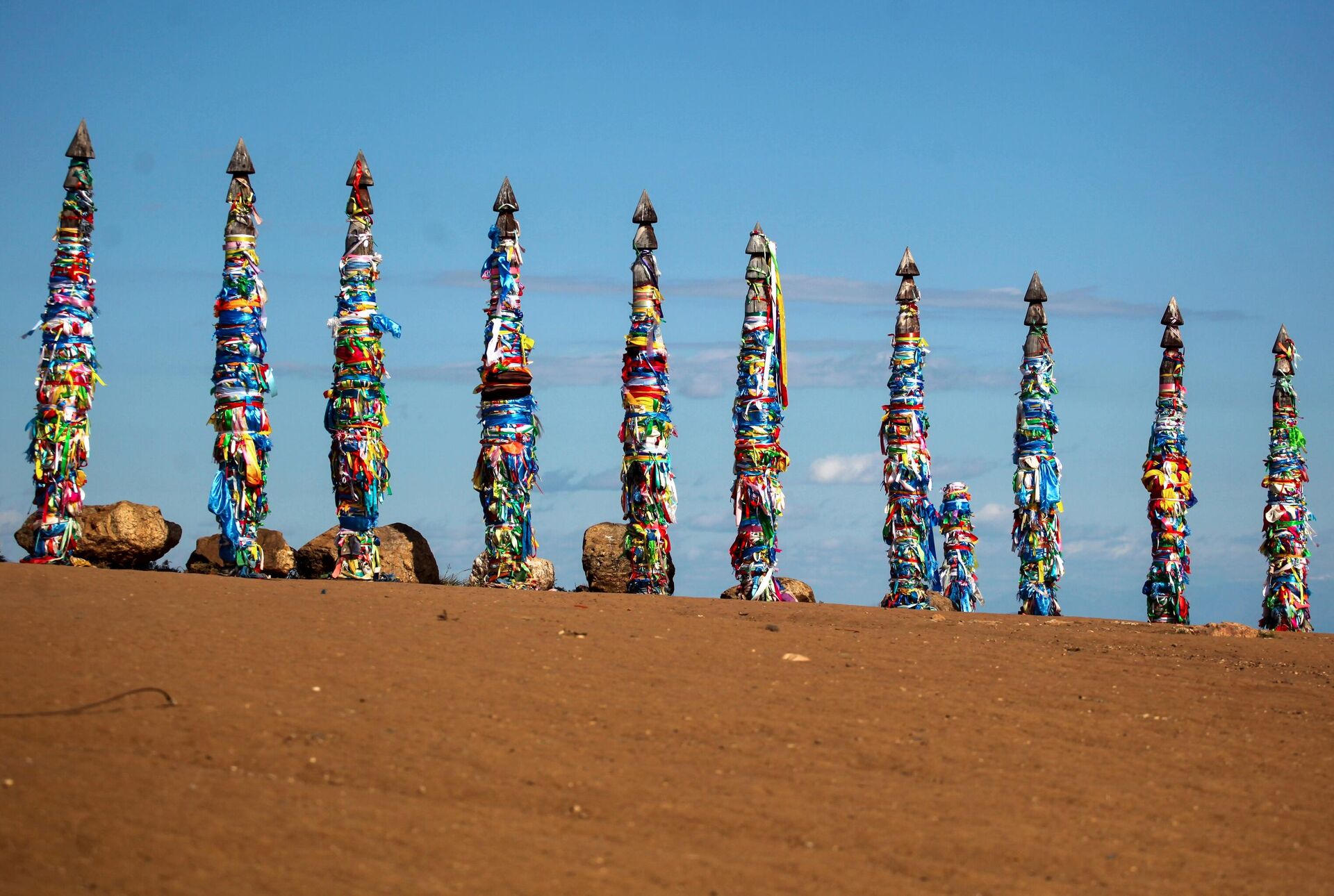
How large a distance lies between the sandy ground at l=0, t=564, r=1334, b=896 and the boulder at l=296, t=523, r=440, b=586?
5203 mm

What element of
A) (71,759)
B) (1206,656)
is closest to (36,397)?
(71,759)

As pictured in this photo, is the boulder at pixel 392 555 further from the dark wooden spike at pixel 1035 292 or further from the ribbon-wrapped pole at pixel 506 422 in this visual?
the dark wooden spike at pixel 1035 292

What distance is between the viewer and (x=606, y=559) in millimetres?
19875

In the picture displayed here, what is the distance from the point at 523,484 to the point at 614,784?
9601 millimetres

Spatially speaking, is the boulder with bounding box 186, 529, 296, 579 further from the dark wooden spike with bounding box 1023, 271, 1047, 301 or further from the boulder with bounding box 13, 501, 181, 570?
the dark wooden spike with bounding box 1023, 271, 1047, 301

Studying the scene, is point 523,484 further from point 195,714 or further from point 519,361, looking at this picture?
point 195,714

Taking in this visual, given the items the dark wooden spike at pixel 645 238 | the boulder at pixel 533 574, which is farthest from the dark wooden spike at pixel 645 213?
the boulder at pixel 533 574

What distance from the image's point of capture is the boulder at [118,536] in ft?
58.4

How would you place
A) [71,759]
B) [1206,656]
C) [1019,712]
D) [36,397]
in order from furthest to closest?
[36,397]
[1206,656]
[1019,712]
[71,759]

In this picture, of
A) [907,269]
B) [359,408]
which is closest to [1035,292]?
[907,269]

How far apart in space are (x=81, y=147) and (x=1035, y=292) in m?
12.8

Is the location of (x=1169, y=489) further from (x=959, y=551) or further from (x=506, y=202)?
(x=506, y=202)

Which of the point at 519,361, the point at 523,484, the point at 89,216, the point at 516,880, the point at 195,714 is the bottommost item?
the point at 516,880

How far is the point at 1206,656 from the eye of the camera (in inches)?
566
